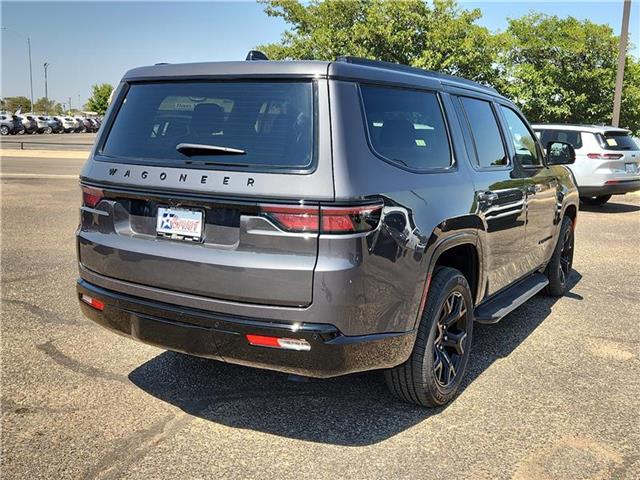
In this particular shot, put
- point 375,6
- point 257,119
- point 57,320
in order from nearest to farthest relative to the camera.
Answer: point 257,119 → point 57,320 → point 375,6

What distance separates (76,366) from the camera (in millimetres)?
4012

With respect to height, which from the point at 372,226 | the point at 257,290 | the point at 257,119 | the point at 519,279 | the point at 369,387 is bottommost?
the point at 369,387

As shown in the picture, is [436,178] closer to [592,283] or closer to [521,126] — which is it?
[521,126]

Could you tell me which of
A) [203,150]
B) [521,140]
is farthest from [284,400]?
[521,140]

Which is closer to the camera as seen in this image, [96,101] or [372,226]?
[372,226]

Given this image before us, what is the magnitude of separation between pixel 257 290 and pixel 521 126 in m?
3.42

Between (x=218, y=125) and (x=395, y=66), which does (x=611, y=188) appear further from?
(x=218, y=125)

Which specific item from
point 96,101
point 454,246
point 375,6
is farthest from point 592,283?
point 96,101

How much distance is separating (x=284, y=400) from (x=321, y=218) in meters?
1.40

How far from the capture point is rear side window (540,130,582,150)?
1268cm

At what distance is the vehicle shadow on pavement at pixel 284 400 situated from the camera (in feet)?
10.8

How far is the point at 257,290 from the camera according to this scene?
2.79m

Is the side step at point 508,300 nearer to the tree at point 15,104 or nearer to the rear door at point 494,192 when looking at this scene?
the rear door at point 494,192

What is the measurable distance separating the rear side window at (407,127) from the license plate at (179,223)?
95 centimetres
